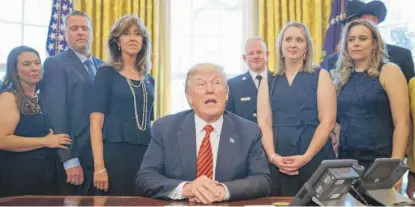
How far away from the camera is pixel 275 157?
2854 millimetres

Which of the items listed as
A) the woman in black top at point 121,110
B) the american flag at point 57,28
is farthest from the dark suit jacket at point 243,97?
the american flag at point 57,28

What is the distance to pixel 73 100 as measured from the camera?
118 inches

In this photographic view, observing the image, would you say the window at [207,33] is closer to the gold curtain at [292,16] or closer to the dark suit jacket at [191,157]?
the gold curtain at [292,16]

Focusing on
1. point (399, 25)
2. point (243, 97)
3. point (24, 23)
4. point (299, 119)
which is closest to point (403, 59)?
point (299, 119)

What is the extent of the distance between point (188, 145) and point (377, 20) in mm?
1790

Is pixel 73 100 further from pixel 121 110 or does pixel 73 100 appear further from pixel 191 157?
pixel 191 157

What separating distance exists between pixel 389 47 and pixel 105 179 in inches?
78.1

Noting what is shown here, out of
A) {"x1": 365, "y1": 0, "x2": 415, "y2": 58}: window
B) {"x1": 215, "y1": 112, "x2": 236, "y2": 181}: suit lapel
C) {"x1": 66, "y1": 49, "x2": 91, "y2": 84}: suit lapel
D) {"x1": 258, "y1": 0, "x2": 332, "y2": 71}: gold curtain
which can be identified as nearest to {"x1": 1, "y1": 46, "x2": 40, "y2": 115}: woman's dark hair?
{"x1": 66, "y1": 49, "x2": 91, "y2": 84}: suit lapel

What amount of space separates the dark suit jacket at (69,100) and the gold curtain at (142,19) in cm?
48

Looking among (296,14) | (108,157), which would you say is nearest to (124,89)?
(108,157)

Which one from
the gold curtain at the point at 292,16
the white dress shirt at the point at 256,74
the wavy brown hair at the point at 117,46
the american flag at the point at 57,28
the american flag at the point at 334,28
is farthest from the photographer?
the gold curtain at the point at 292,16

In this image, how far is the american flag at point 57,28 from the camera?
327 cm

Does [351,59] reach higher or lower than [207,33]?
lower

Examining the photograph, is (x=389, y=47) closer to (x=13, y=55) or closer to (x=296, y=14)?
(x=296, y=14)
